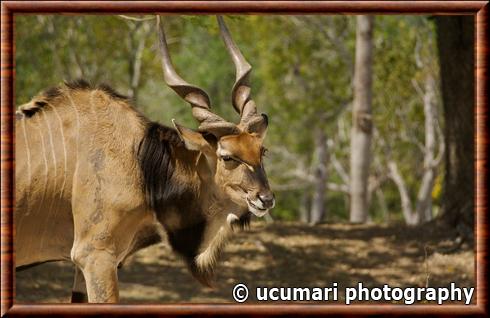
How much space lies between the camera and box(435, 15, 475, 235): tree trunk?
10.4 metres

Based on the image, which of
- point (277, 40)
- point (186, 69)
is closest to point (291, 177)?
point (186, 69)

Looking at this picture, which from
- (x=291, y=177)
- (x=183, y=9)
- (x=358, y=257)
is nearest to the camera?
(x=183, y=9)

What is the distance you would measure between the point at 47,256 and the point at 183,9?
1992 millimetres

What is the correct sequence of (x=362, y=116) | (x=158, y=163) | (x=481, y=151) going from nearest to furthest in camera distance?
1. (x=481, y=151)
2. (x=158, y=163)
3. (x=362, y=116)

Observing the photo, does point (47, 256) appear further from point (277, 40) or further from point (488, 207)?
point (277, 40)

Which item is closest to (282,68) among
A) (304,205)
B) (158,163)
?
(304,205)

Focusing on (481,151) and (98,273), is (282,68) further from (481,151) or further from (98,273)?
(98,273)

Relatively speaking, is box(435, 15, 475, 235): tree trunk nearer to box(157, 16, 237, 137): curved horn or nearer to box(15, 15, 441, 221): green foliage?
box(157, 16, 237, 137): curved horn

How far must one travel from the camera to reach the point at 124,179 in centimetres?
609

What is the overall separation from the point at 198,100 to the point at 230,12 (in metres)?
0.71

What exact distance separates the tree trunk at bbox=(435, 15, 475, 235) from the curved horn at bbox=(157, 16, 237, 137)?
5.11 metres

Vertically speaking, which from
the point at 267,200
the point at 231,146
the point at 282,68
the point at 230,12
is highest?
the point at 282,68

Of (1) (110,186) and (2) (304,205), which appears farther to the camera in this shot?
(2) (304,205)

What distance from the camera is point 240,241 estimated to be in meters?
11.0
